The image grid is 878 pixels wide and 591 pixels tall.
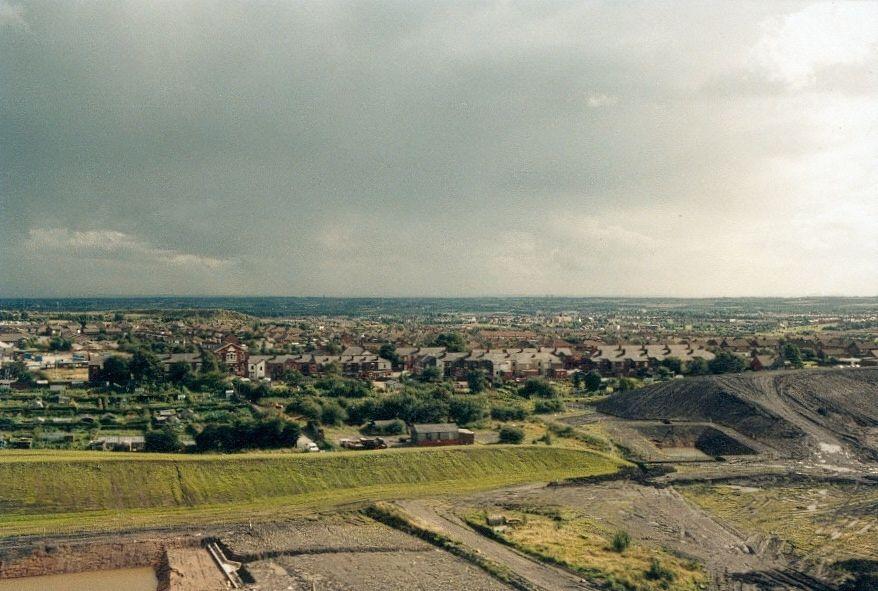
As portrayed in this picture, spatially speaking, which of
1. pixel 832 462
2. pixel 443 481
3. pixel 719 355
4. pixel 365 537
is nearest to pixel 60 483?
pixel 365 537

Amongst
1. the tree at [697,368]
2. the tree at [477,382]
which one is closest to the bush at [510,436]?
the tree at [477,382]

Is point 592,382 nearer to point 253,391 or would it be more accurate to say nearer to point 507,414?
point 507,414

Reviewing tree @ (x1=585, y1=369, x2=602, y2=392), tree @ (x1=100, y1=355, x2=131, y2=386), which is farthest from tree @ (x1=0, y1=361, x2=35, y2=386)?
tree @ (x1=585, y1=369, x2=602, y2=392)

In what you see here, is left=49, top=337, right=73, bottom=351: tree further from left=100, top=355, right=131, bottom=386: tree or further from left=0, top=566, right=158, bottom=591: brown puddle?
left=0, top=566, right=158, bottom=591: brown puddle

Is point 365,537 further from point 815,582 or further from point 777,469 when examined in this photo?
point 777,469

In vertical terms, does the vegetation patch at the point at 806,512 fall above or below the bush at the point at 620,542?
below

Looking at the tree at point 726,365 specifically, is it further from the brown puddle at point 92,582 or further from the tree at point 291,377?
the brown puddle at point 92,582
